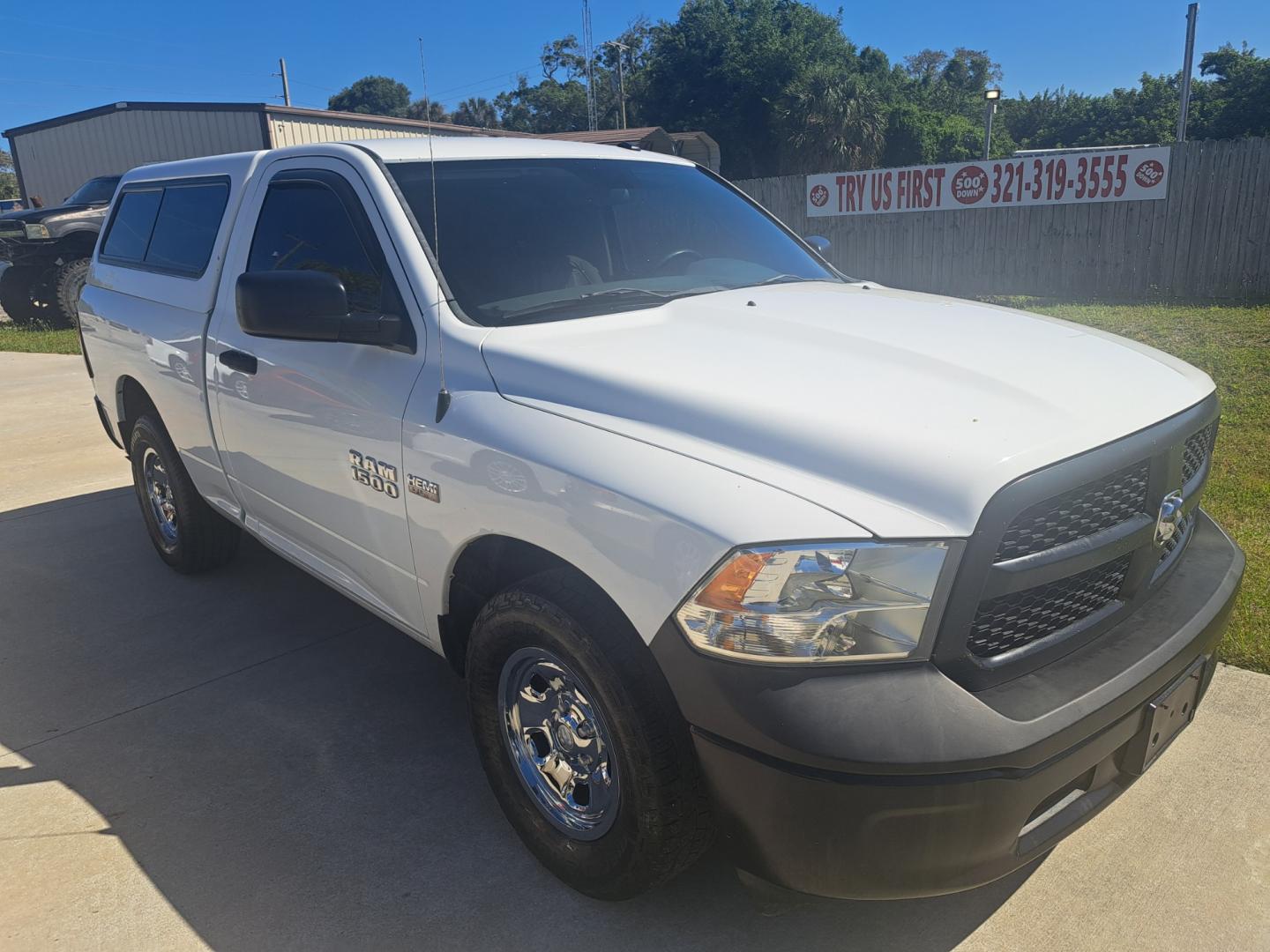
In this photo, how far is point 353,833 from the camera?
294 cm

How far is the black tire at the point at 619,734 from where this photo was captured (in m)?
2.19

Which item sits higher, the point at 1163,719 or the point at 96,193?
the point at 96,193

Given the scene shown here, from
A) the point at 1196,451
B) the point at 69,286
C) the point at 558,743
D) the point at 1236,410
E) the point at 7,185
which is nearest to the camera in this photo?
the point at 558,743

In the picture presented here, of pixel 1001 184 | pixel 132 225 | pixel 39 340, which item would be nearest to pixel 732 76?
pixel 1001 184

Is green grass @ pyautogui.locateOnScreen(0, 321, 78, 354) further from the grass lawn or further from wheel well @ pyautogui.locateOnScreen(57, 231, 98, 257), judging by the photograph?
wheel well @ pyautogui.locateOnScreen(57, 231, 98, 257)

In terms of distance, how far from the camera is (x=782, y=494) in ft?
6.68

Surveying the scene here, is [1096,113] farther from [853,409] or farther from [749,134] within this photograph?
[853,409]

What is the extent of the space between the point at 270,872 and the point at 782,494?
6.04 feet

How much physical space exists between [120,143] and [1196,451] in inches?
1220

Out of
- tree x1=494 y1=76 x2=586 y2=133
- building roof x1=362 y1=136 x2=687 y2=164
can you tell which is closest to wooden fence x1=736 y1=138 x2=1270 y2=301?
building roof x1=362 y1=136 x2=687 y2=164

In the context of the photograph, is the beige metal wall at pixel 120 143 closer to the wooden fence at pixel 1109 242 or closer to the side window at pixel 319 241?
the wooden fence at pixel 1109 242

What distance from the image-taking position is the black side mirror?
A: 9.17 feet

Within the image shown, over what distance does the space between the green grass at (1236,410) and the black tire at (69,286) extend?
1304 cm

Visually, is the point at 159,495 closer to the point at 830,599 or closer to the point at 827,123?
the point at 830,599
